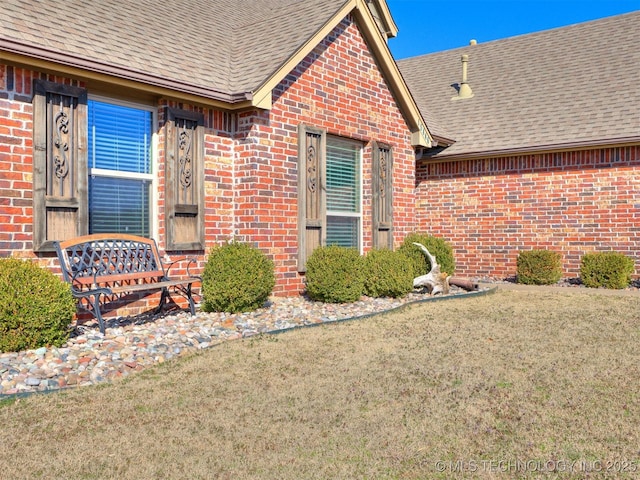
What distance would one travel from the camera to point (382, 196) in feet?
37.0

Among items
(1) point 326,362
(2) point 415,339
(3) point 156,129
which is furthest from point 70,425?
(3) point 156,129

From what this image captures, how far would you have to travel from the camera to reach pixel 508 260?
1364cm

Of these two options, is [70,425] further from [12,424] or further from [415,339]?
[415,339]

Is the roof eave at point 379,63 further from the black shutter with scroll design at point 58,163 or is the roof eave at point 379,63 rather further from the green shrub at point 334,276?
the black shutter with scroll design at point 58,163

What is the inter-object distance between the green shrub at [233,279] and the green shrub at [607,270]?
282 inches

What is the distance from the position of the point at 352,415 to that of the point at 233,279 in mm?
3757

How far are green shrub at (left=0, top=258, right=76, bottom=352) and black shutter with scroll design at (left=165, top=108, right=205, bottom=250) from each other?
2401mm

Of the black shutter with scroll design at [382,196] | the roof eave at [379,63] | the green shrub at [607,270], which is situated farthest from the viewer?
the green shrub at [607,270]

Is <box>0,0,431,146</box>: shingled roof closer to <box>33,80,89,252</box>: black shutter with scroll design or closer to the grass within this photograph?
<box>33,80,89,252</box>: black shutter with scroll design

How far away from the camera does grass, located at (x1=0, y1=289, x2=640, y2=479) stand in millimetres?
3354

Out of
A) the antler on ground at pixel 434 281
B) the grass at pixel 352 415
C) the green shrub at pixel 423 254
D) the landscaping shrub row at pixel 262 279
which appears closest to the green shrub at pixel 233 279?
the landscaping shrub row at pixel 262 279

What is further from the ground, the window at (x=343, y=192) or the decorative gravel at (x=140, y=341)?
the window at (x=343, y=192)

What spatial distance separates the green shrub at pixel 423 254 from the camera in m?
11.0

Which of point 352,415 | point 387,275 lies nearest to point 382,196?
point 387,275
